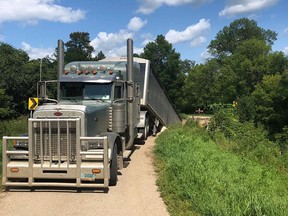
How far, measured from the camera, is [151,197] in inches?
332

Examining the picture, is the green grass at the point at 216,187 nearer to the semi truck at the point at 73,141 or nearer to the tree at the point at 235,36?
the semi truck at the point at 73,141

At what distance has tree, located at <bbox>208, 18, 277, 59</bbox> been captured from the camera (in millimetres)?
83875

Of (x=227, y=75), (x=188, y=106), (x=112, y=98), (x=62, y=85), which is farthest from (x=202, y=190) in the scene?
(x=188, y=106)

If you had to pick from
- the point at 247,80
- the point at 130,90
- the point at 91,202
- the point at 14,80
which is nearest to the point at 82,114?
the point at 91,202

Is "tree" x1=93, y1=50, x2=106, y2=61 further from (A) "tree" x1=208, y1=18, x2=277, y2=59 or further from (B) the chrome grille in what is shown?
(B) the chrome grille

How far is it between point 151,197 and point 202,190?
1.32m

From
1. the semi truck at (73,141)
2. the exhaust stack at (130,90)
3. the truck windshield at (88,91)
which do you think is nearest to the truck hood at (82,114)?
the semi truck at (73,141)

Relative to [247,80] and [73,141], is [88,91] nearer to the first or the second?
[73,141]

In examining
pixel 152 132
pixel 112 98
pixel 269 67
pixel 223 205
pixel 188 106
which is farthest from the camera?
pixel 188 106

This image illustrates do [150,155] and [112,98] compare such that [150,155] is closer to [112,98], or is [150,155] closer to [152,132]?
[112,98]

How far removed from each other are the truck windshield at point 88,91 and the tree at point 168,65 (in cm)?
6081

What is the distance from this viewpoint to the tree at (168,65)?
73.1 metres

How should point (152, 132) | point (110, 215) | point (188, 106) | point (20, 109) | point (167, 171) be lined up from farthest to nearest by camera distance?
point (188, 106) < point (20, 109) < point (152, 132) < point (167, 171) < point (110, 215)

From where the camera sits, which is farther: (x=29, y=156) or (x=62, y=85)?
(x=62, y=85)
